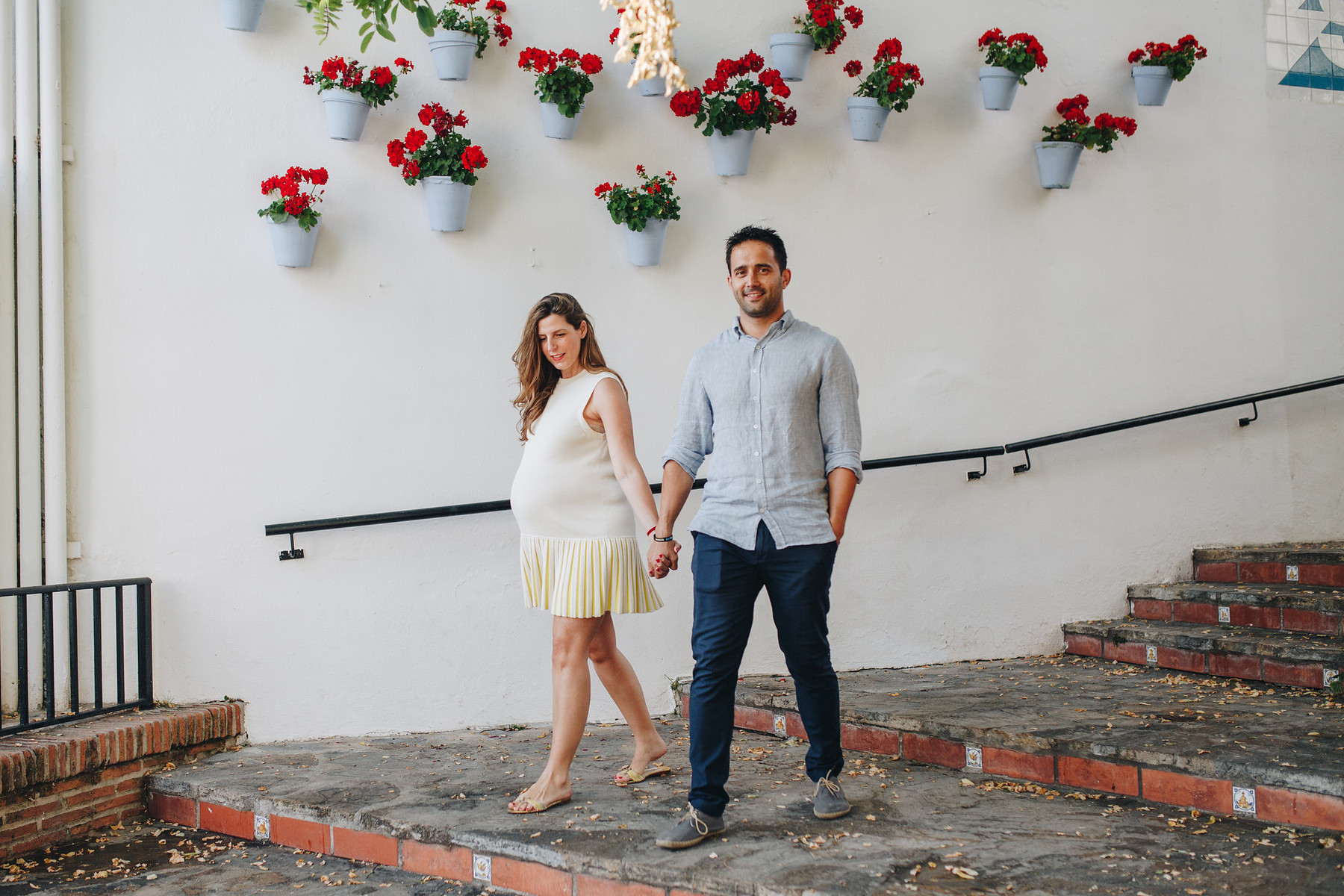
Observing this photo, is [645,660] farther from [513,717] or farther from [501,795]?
[501,795]

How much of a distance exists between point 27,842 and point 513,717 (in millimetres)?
1517

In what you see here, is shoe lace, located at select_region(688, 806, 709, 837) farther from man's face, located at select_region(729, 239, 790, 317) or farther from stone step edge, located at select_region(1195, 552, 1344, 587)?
stone step edge, located at select_region(1195, 552, 1344, 587)

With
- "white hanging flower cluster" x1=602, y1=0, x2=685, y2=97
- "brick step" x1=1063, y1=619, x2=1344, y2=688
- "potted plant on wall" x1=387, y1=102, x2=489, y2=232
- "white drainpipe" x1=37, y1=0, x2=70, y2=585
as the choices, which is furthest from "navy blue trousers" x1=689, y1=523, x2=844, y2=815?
"white drainpipe" x1=37, y1=0, x2=70, y2=585

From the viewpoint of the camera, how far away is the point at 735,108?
384 cm

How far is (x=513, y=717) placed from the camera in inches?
146

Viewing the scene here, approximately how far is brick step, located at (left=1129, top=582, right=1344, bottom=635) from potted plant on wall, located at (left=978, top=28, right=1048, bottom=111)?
7.11ft

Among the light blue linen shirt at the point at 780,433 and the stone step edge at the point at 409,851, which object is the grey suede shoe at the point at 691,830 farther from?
the light blue linen shirt at the point at 780,433

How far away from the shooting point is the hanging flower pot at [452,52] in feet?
11.8

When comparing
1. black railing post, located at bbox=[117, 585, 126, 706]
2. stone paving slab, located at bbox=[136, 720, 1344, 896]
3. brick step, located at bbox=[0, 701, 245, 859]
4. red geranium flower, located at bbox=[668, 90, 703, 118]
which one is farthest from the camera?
red geranium flower, located at bbox=[668, 90, 703, 118]

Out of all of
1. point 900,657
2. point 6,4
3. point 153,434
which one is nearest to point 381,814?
point 153,434

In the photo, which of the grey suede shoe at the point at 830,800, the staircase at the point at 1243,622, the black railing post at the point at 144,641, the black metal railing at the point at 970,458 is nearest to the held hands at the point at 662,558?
the grey suede shoe at the point at 830,800

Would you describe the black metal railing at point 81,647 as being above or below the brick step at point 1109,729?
above

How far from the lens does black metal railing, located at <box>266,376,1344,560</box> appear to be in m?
3.52

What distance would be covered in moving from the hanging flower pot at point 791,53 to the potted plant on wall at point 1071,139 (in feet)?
3.61
